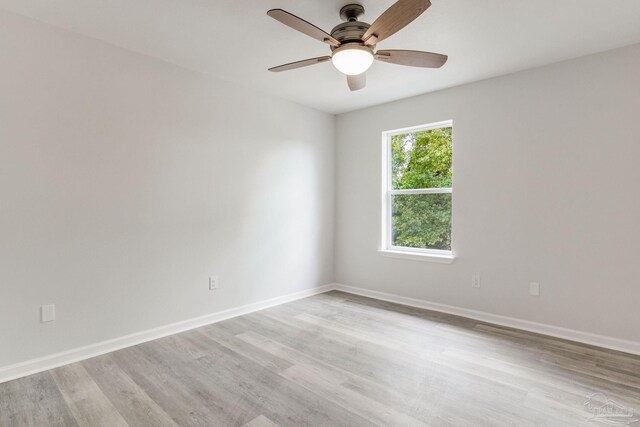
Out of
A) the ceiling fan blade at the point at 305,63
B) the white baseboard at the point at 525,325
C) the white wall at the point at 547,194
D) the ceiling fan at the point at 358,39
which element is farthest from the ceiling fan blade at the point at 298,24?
Answer: the white baseboard at the point at 525,325

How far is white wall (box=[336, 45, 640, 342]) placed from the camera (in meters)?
2.69

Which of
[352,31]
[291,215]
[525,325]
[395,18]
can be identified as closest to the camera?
[395,18]

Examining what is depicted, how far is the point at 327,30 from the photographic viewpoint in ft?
8.14

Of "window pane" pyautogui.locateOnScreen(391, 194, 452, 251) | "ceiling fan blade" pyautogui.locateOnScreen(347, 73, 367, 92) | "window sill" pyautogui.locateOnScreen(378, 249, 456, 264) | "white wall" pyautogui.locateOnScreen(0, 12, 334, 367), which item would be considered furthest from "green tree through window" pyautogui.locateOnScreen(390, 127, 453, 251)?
"ceiling fan blade" pyautogui.locateOnScreen(347, 73, 367, 92)

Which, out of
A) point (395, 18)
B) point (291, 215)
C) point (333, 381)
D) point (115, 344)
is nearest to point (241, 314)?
point (115, 344)

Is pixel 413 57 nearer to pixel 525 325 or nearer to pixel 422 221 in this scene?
pixel 422 221

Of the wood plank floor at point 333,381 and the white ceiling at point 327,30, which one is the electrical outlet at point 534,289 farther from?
the white ceiling at point 327,30

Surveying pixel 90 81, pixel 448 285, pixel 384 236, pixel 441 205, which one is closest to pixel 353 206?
pixel 384 236

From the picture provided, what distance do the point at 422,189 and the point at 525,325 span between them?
1.71m

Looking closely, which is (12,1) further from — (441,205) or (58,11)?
(441,205)

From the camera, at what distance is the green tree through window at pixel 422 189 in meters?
3.76

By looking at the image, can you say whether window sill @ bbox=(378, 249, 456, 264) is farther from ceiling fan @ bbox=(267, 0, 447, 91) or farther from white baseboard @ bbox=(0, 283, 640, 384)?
ceiling fan @ bbox=(267, 0, 447, 91)

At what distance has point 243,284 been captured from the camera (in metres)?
3.64

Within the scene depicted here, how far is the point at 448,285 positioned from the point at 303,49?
109 inches
